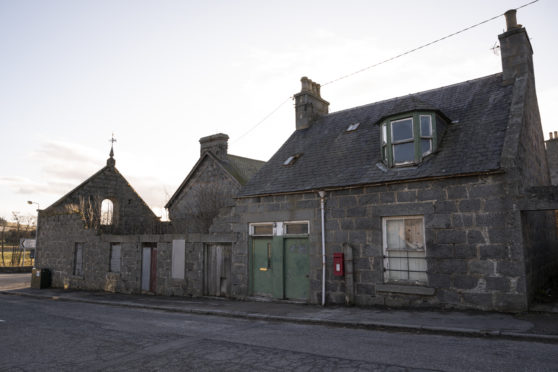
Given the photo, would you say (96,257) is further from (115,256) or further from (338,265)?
(338,265)

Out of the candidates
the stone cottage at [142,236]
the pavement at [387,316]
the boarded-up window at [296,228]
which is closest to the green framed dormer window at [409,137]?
the boarded-up window at [296,228]

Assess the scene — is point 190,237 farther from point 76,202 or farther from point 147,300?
point 76,202

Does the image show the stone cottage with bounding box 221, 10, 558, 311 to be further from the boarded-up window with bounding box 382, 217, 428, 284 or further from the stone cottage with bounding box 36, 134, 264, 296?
the stone cottage with bounding box 36, 134, 264, 296

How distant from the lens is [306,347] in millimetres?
7133

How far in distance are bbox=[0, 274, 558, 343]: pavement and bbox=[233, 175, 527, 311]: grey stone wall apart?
0.52 meters

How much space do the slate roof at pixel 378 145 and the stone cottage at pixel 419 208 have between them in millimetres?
53

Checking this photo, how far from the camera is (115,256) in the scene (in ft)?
62.2

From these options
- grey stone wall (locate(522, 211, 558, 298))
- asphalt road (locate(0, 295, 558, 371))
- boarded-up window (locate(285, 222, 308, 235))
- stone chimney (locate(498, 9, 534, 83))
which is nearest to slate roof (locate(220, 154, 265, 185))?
boarded-up window (locate(285, 222, 308, 235))

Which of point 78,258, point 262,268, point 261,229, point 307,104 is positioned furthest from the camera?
point 78,258

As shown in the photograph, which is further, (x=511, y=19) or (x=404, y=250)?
(x=511, y=19)

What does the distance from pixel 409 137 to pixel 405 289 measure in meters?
4.54

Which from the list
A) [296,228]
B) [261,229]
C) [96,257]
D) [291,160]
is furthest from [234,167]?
[296,228]

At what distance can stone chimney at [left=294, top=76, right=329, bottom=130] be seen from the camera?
1772cm

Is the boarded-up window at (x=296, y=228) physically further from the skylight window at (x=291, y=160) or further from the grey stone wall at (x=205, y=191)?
the grey stone wall at (x=205, y=191)
